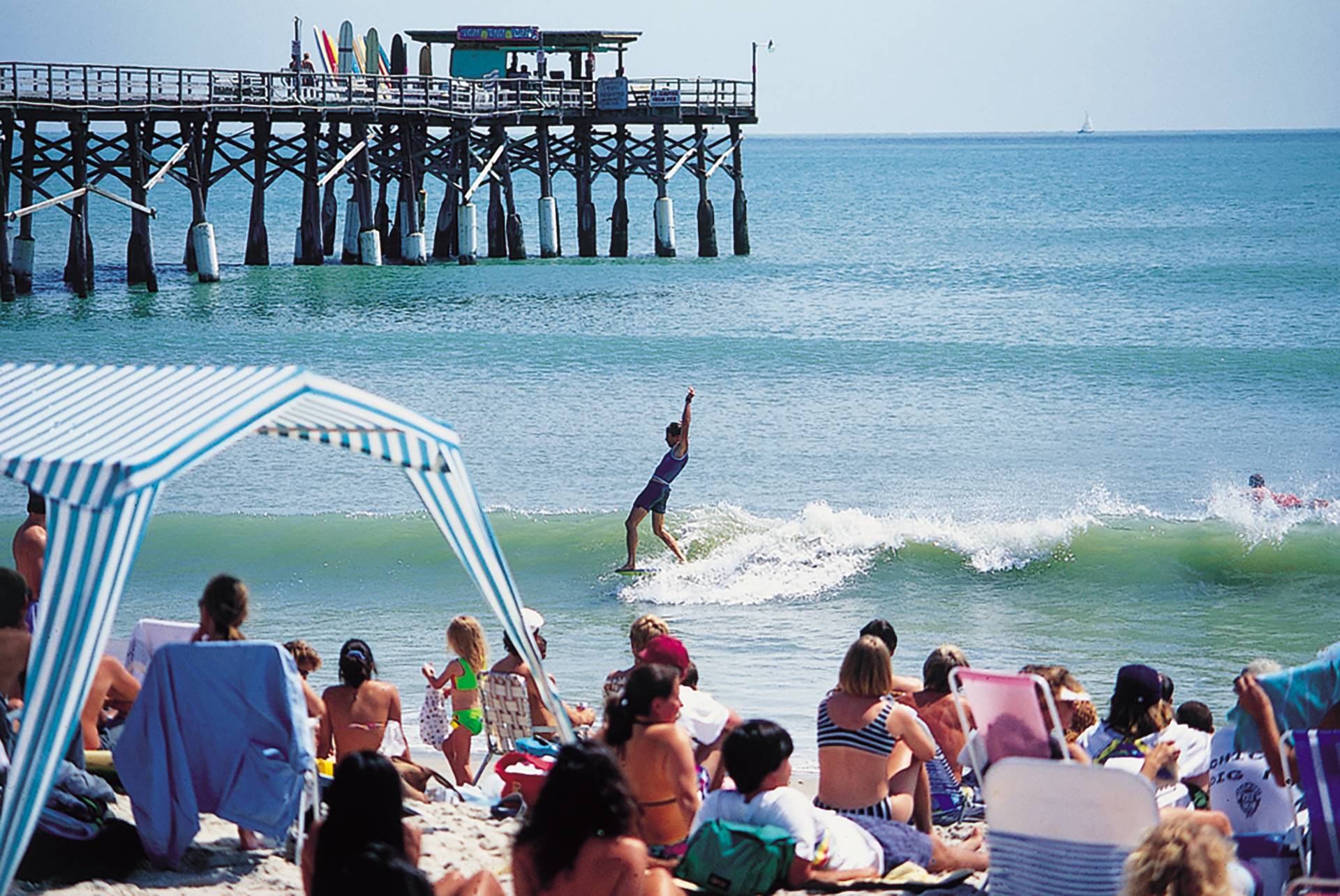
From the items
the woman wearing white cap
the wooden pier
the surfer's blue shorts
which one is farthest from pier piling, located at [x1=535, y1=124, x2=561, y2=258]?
the woman wearing white cap

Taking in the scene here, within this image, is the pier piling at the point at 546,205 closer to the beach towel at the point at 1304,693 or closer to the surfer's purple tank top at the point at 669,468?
the surfer's purple tank top at the point at 669,468

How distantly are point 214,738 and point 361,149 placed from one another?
30.0 m

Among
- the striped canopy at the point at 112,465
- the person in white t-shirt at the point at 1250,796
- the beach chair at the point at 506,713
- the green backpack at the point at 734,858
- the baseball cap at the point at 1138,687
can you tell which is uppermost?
the striped canopy at the point at 112,465

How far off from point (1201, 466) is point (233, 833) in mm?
15521

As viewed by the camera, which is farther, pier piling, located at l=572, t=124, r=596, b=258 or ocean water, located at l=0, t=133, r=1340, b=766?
pier piling, located at l=572, t=124, r=596, b=258

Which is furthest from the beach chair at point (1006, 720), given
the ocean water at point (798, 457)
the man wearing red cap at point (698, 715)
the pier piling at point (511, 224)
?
the pier piling at point (511, 224)

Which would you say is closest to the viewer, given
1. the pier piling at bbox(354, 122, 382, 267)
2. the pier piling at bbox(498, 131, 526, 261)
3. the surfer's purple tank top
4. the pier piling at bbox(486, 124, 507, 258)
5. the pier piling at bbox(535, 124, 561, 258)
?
the surfer's purple tank top

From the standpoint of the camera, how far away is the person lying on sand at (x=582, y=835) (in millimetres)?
3789

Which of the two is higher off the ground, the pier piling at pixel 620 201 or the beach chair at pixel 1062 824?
the pier piling at pixel 620 201

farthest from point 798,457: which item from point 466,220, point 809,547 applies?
point 466,220

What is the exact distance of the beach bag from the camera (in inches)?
279

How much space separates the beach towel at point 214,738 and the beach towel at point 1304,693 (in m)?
3.11

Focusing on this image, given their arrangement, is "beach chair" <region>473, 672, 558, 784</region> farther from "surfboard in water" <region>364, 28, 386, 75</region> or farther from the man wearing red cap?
"surfboard in water" <region>364, 28, 386, 75</region>

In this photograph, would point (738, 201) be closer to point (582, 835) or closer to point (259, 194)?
point (259, 194)
